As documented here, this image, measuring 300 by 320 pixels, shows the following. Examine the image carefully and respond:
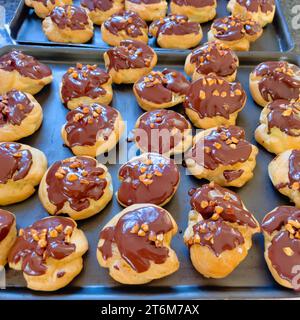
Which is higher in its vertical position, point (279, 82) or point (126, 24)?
point (126, 24)

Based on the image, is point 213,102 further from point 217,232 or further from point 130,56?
point 217,232

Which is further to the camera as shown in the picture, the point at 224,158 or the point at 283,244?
the point at 224,158

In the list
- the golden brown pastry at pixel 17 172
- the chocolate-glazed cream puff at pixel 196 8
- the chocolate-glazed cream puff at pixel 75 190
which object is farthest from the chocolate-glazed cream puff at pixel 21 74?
the chocolate-glazed cream puff at pixel 196 8

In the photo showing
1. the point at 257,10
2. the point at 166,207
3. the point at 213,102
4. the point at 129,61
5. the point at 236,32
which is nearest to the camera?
the point at 166,207

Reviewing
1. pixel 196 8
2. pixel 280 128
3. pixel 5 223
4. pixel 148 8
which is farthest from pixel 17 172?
pixel 196 8

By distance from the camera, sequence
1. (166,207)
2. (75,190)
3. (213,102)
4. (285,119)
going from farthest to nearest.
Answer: (213,102) → (285,119) → (166,207) → (75,190)

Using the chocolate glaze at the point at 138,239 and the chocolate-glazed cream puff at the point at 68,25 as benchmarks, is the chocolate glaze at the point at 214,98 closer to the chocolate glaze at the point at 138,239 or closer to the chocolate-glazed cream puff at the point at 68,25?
the chocolate glaze at the point at 138,239

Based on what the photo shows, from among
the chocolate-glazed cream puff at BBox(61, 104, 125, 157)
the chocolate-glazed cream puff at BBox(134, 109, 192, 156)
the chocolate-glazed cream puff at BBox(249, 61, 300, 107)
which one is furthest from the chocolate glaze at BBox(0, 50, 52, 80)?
the chocolate-glazed cream puff at BBox(249, 61, 300, 107)

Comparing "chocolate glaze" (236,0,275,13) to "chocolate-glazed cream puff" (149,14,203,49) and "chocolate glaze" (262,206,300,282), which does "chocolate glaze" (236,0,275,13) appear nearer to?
"chocolate-glazed cream puff" (149,14,203,49)
